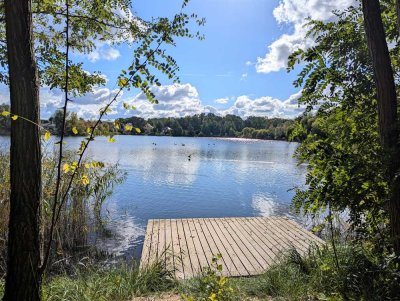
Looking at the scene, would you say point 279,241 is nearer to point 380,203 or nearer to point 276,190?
point 380,203

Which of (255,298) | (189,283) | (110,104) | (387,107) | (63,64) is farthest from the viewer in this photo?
(189,283)

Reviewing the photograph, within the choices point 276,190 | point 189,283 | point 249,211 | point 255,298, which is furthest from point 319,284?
point 276,190

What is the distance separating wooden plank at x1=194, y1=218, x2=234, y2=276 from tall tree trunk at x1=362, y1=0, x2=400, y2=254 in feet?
6.21

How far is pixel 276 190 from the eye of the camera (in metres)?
16.3

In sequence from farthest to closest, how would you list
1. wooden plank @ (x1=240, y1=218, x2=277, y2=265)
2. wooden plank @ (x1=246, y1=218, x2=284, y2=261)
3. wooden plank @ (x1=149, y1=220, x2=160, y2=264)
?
1. wooden plank @ (x1=246, y1=218, x2=284, y2=261)
2. wooden plank @ (x1=240, y1=218, x2=277, y2=265)
3. wooden plank @ (x1=149, y1=220, x2=160, y2=264)

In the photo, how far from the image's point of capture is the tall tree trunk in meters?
2.22

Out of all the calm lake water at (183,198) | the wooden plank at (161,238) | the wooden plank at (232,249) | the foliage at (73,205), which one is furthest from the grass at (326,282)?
the calm lake water at (183,198)

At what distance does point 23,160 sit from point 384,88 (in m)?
2.44

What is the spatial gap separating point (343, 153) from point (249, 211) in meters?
9.94

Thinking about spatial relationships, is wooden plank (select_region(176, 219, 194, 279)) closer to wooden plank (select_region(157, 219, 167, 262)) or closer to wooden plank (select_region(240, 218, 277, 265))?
wooden plank (select_region(157, 219, 167, 262))

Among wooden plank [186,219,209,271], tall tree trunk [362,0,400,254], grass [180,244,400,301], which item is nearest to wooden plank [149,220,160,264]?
wooden plank [186,219,209,271]

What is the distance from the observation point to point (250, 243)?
21.5ft

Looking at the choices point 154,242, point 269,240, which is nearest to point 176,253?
point 154,242

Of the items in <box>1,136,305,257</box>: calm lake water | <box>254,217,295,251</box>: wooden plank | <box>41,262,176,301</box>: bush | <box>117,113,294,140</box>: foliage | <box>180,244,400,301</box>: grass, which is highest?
<box>117,113,294,140</box>: foliage
